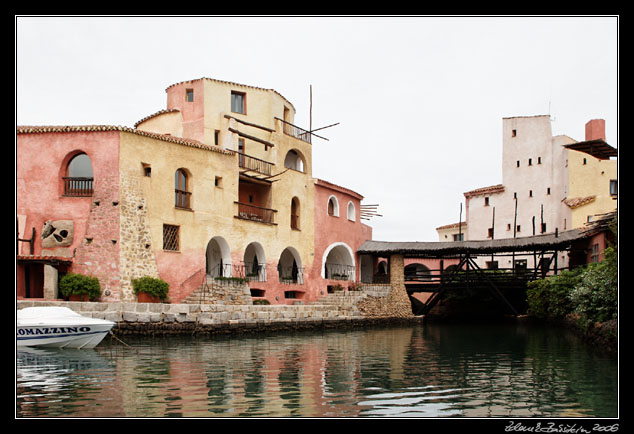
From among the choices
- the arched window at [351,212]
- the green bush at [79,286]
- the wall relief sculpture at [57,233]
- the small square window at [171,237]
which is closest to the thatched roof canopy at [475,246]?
the arched window at [351,212]

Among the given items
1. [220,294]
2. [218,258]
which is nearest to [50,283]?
[220,294]

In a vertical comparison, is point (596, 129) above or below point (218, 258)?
above

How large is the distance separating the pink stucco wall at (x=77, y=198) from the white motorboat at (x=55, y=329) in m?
7.10

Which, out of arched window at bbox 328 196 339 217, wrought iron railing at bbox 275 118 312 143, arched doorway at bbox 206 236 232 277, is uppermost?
wrought iron railing at bbox 275 118 312 143

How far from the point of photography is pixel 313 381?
46.3ft

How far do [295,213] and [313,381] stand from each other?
86.1 ft

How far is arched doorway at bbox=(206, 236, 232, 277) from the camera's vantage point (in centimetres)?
3338

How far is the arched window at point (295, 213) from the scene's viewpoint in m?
39.8

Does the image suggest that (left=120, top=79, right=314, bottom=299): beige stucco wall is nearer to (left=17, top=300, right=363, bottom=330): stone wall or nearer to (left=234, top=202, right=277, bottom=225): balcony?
(left=234, top=202, right=277, bottom=225): balcony

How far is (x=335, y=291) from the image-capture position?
39.6 metres

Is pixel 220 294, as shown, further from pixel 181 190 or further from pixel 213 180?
pixel 213 180

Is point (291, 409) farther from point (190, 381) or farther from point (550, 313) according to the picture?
point (550, 313)

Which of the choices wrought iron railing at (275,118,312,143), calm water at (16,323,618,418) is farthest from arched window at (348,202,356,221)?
calm water at (16,323,618,418)

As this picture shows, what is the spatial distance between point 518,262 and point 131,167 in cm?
3492
